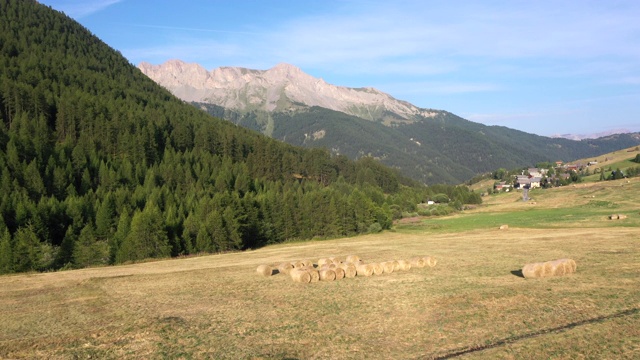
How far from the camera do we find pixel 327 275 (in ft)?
118

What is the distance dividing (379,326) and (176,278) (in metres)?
25.2

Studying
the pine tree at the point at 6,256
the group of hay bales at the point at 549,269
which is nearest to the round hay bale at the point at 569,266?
the group of hay bales at the point at 549,269

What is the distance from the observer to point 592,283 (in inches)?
1062

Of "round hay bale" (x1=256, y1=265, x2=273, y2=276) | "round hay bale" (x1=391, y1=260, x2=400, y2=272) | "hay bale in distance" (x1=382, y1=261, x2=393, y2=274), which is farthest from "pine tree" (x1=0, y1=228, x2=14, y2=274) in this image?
"round hay bale" (x1=391, y1=260, x2=400, y2=272)

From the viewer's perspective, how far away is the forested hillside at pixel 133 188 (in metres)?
75.1

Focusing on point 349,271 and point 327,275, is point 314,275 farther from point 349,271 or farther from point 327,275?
point 349,271

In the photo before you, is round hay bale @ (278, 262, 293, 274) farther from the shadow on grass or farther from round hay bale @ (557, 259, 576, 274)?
the shadow on grass

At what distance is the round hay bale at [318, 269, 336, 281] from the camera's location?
35.8 meters

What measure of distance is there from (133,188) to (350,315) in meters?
101

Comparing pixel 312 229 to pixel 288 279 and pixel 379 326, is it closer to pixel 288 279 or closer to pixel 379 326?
pixel 288 279

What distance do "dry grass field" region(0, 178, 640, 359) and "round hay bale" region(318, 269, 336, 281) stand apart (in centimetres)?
75

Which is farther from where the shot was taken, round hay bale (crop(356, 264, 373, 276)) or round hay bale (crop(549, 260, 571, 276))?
round hay bale (crop(356, 264, 373, 276))

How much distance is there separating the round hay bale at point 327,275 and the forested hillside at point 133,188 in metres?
48.6

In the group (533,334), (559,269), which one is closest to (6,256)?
(533,334)
